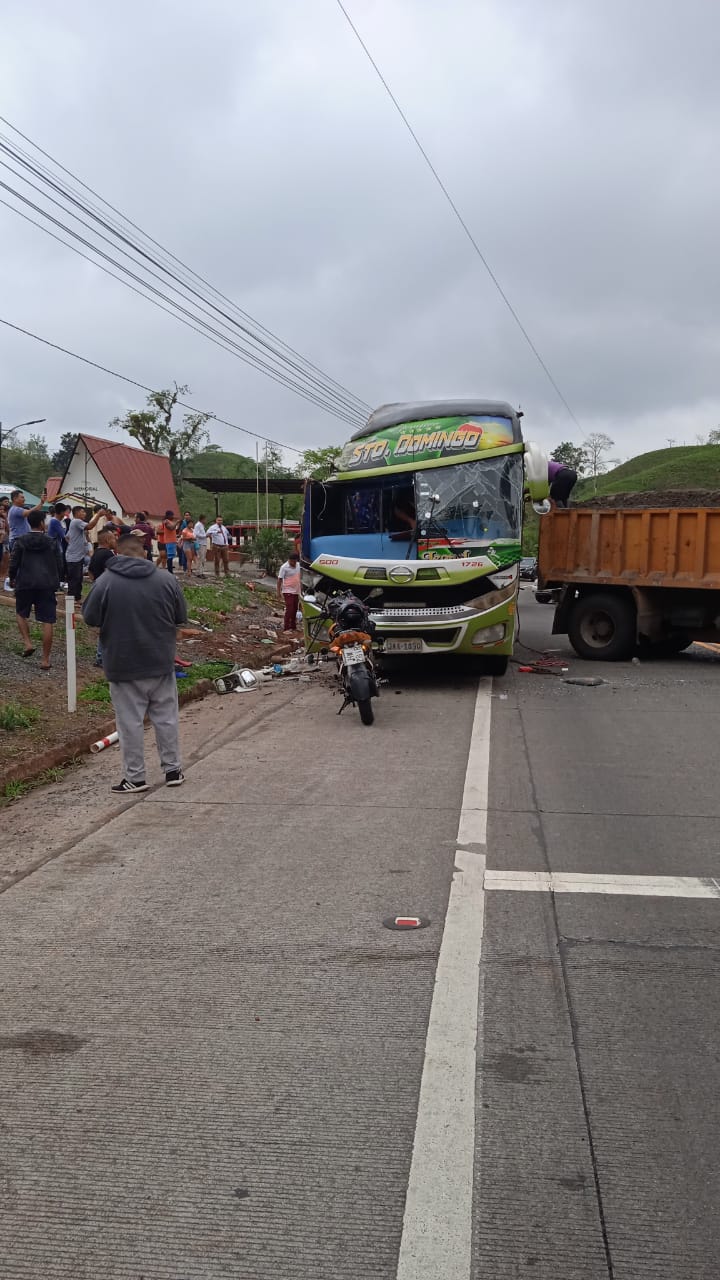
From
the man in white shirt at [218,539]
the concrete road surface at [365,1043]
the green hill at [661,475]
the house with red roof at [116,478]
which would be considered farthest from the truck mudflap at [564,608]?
the green hill at [661,475]

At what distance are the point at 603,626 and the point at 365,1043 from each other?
1334 cm

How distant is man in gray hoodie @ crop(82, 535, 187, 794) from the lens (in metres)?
7.50

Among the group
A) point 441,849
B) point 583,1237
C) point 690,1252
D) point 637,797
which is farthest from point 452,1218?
point 637,797

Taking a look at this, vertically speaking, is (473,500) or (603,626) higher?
(473,500)

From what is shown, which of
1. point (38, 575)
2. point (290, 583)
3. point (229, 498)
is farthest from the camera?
point (229, 498)

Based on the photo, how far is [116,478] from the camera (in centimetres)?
4731

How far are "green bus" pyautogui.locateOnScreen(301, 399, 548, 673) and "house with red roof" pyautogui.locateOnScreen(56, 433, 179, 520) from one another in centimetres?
3281

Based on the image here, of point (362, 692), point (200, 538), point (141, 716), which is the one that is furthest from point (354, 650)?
point (200, 538)

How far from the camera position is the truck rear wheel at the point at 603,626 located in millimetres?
15898

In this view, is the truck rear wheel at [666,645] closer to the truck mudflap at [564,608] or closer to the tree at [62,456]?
the truck mudflap at [564,608]

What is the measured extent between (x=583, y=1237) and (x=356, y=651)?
8.50 meters

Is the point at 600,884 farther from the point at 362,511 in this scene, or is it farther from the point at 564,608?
the point at 564,608

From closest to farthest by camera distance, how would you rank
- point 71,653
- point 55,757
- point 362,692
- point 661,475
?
point 55,757 < point 71,653 < point 362,692 < point 661,475

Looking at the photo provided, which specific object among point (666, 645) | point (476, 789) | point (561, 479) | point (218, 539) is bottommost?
point (476, 789)
